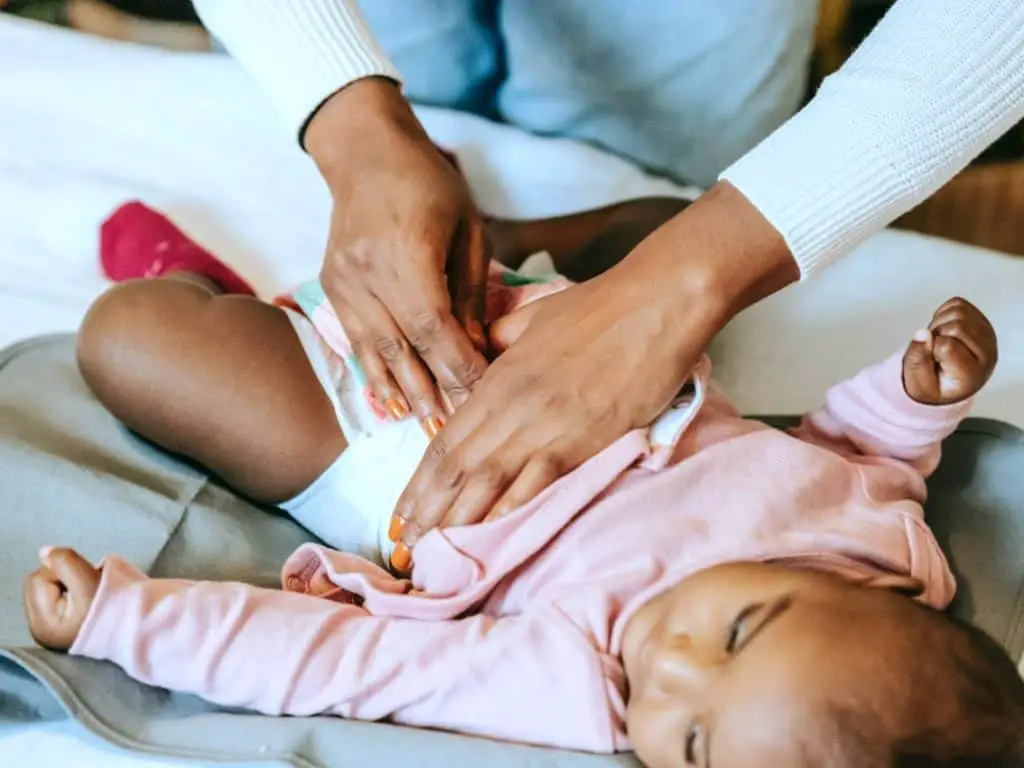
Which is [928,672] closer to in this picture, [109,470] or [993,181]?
[109,470]

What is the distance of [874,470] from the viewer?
906 mm

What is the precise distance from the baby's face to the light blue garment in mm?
812

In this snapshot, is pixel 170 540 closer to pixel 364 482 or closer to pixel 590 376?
pixel 364 482

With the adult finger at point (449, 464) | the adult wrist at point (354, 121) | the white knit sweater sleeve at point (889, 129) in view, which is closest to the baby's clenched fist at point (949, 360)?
the white knit sweater sleeve at point (889, 129)

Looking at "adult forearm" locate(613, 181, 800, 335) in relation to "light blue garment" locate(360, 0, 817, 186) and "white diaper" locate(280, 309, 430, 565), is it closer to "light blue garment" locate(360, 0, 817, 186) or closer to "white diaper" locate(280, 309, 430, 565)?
"white diaper" locate(280, 309, 430, 565)

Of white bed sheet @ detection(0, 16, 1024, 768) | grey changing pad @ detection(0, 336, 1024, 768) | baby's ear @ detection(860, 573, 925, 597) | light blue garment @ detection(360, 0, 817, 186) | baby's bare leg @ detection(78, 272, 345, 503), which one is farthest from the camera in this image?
light blue garment @ detection(360, 0, 817, 186)

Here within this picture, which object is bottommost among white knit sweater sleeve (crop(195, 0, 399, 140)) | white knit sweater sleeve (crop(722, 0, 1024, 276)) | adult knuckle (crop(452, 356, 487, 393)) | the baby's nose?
the baby's nose

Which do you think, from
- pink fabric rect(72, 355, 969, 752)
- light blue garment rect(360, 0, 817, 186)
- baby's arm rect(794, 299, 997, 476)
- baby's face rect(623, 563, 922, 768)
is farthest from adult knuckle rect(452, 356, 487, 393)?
light blue garment rect(360, 0, 817, 186)

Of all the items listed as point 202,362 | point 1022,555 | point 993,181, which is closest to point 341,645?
point 202,362

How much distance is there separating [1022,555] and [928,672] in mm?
241

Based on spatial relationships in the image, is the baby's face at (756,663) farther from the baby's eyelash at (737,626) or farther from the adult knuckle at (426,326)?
the adult knuckle at (426,326)

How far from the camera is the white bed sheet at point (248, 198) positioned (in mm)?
1173

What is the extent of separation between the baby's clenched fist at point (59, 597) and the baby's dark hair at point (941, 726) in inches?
17.9

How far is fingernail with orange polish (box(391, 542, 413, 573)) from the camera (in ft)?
2.67
